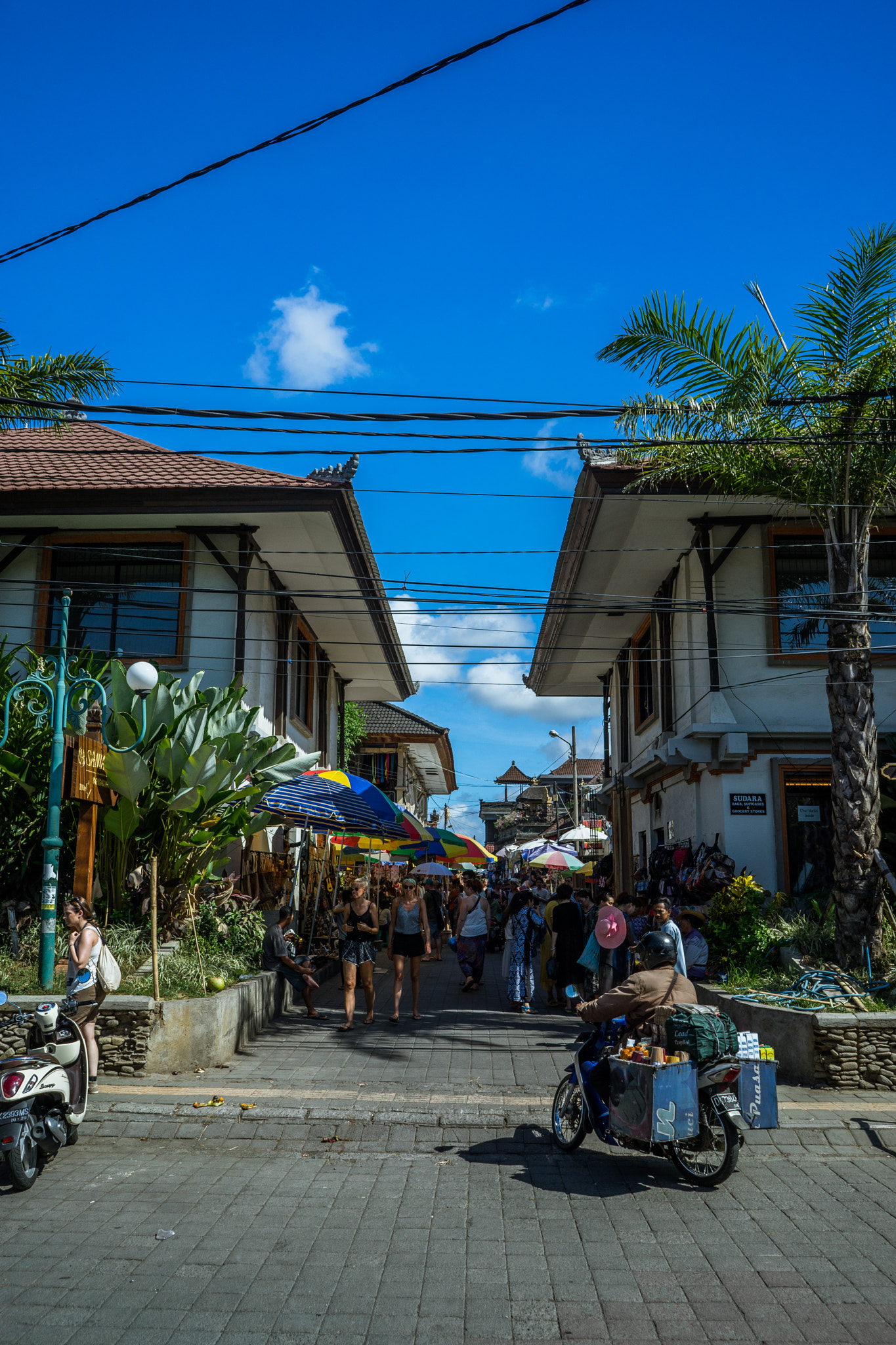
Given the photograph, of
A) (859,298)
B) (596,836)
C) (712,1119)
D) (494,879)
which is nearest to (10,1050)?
(712,1119)

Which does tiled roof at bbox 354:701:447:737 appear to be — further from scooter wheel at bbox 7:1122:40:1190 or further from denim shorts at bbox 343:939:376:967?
scooter wheel at bbox 7:1122:40:1190

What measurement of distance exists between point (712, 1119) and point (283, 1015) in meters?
7.61

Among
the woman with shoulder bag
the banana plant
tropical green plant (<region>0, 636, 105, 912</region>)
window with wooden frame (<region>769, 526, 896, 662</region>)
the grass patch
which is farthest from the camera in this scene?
window with wooden frame (<region>769, 526, 896, 662</region>)

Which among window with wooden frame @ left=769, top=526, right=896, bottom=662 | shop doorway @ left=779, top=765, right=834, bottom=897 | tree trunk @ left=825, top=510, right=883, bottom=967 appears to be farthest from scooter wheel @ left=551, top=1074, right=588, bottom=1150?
window with wooden frame @ left=769, top=526, right=896, bottom=662

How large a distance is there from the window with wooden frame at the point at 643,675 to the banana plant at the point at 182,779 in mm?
9260

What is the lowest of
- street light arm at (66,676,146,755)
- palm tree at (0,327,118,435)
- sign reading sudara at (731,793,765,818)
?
sign reading sudara at (731,793,765,818)

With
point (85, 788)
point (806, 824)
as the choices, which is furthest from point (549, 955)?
point (85, 788)

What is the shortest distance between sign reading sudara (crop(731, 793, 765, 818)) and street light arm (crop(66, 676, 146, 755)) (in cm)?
830

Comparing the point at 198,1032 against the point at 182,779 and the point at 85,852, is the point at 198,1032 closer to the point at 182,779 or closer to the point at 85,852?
the point at 85,852

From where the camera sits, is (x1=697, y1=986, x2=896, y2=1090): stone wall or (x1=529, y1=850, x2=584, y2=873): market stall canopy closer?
(x1=697, y1=986, x2=896, y2=1090): stone wall

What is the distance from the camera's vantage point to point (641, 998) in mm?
6582

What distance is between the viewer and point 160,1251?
201 inches

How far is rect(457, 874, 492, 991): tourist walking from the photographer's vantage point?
595 inches

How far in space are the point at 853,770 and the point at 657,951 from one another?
15.4 ft
